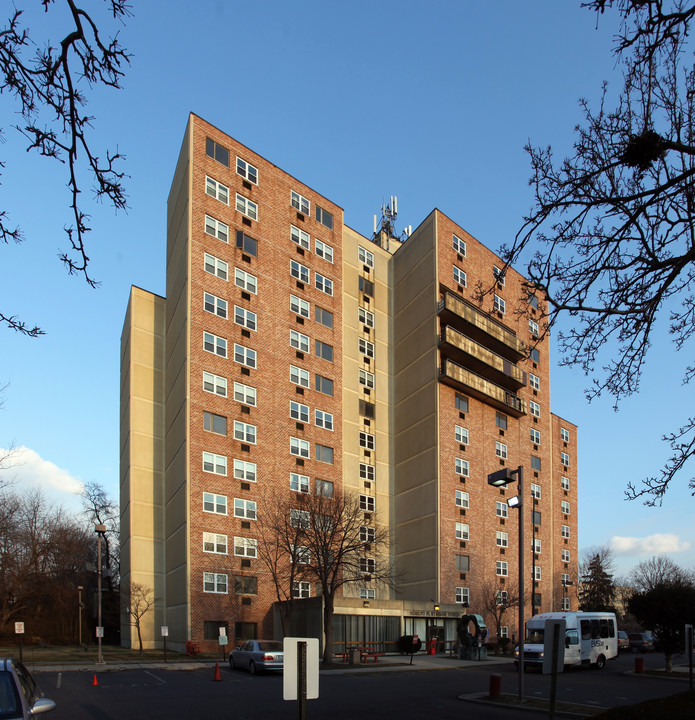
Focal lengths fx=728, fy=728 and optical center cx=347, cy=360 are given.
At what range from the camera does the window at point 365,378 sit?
6006 centimetres

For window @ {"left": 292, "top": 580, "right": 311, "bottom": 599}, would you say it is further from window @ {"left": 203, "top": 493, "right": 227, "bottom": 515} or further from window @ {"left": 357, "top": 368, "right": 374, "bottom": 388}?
window @ {"left": 357, "top": 368, "right": 374, "bottom": 388}

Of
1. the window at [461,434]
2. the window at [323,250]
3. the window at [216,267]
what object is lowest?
the window at [461,434]

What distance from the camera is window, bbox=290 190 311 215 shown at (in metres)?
56.8

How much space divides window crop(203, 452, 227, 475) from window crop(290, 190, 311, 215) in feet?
69.4

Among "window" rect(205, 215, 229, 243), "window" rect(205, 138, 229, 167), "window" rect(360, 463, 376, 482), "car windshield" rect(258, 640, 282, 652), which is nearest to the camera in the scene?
"car windshield" rect(258, 640, 282, 652)

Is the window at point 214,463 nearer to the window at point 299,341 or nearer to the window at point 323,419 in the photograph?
the window at point 323,419

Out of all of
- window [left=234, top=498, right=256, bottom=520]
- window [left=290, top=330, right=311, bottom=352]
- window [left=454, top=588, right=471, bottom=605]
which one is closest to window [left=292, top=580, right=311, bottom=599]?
window [left=234, top=498, right=256, bottom=520]

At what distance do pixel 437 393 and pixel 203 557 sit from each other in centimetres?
2153

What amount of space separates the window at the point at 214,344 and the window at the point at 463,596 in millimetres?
24532

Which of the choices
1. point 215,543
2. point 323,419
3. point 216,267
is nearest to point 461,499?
point 323,419

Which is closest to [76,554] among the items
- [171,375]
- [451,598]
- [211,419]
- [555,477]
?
[171,375]

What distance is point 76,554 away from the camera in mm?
71312

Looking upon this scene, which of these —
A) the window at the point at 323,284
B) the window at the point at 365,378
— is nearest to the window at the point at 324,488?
the window at the point at 365,378

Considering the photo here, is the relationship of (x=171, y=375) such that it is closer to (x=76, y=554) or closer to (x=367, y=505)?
(x=367, y=505)
